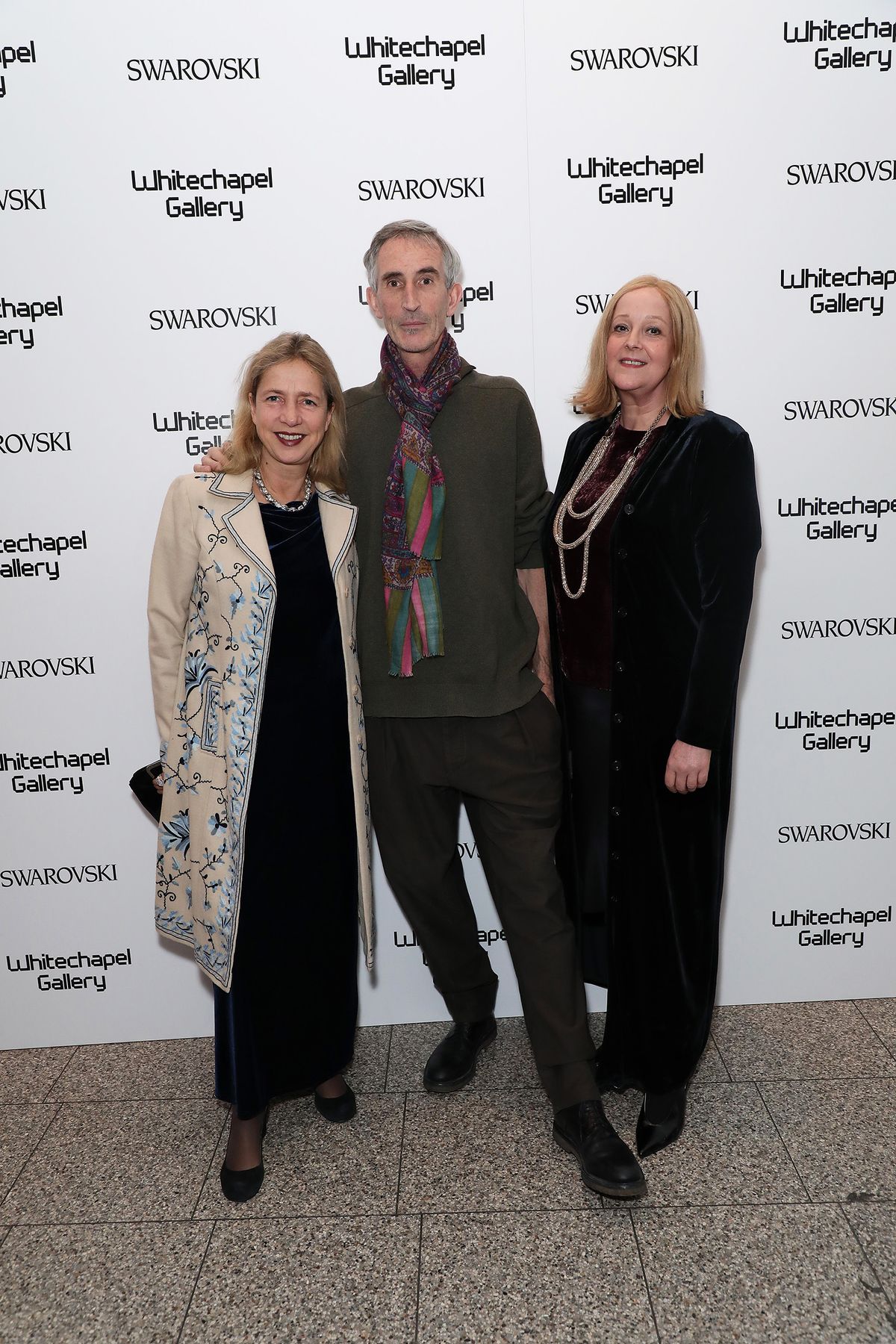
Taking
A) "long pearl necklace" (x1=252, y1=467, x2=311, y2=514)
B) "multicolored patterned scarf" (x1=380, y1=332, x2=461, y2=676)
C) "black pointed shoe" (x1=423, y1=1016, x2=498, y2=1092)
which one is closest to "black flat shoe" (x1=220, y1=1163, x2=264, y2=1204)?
"black pointed shoe" (x1=423, y1=1016, x2=498, y2=1092)

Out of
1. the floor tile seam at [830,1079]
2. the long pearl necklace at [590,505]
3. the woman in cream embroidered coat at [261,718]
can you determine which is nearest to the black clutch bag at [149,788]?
the woman in cream embroidered coat at [261,718]

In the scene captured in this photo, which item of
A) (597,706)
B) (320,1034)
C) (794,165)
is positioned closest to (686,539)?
(597,706)

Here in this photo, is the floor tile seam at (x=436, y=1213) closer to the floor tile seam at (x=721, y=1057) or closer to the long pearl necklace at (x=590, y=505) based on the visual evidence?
the floor tile seam at (x=721, y=1057)

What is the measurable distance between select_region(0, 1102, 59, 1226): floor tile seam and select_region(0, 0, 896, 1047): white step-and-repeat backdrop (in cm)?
57

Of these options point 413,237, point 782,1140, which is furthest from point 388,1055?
point 413,237

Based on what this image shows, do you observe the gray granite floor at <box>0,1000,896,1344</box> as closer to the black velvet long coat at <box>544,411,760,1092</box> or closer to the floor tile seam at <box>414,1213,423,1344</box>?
the floor tile seam at <box>414,1213,423,1344</box>

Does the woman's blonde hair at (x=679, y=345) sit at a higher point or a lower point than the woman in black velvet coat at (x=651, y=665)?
higher

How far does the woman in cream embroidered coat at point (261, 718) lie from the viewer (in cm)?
212

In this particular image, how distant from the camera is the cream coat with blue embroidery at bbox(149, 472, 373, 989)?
2104mm

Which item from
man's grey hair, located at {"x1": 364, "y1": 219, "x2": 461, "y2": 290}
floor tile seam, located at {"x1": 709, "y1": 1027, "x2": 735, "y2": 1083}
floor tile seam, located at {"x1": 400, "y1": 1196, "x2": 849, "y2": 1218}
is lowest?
floor tile seam, located at {"x1": 709, "y1": 1027, "x2": 735, "y2": 1083}

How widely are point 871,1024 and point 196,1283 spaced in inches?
73.3

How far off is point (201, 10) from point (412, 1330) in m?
2.86

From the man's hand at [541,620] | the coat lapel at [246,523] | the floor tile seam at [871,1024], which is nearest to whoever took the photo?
the coat lapel at [246,523]

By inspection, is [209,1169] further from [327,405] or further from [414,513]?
[327,405]
